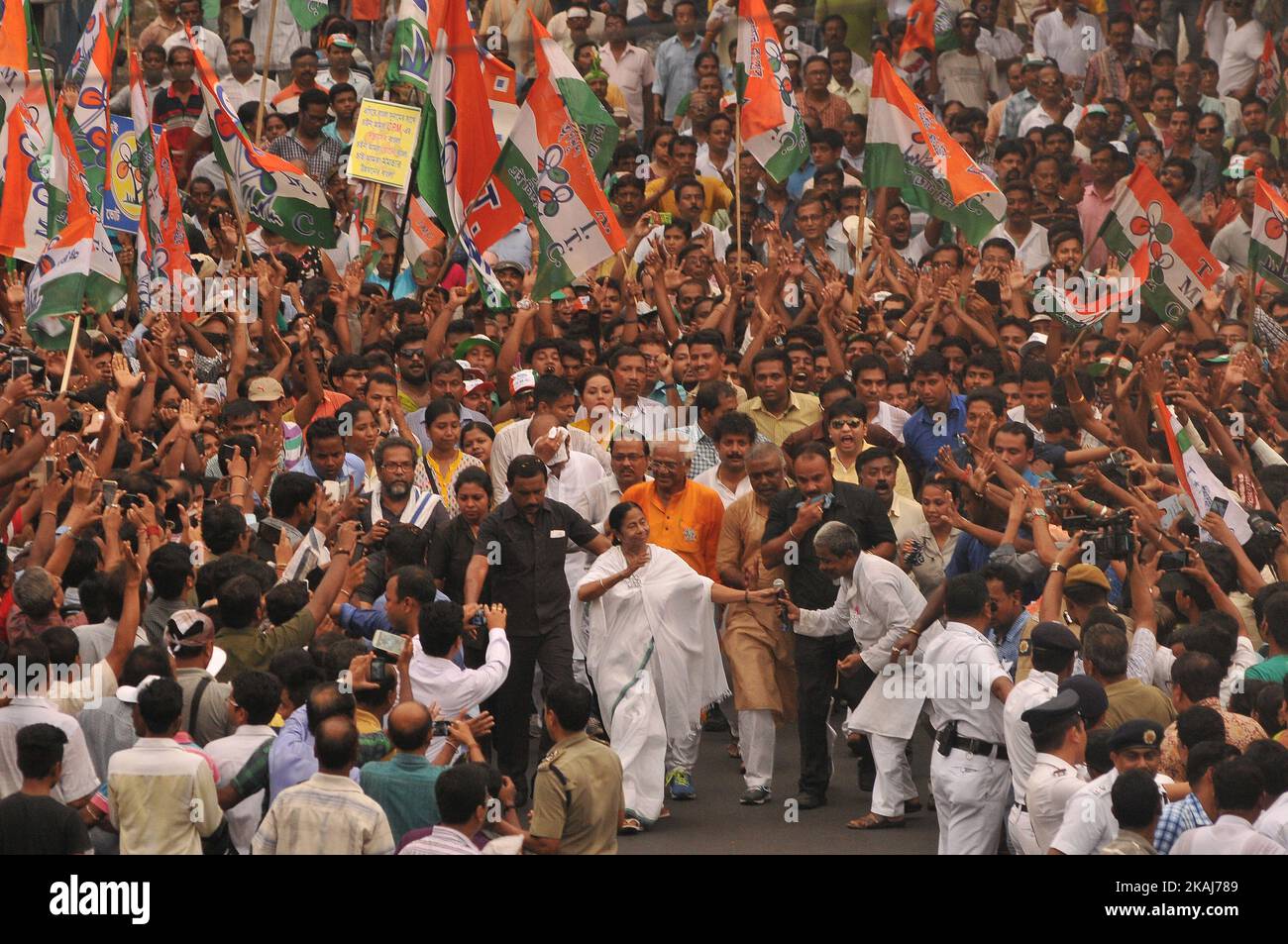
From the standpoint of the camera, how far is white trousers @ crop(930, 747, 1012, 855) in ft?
30.0

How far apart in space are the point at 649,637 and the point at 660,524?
1.01 meters

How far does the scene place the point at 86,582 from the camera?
30.5 ft

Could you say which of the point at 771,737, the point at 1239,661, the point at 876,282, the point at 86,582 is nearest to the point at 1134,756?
the point at 1239,661

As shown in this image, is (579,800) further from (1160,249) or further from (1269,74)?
(1269,74)

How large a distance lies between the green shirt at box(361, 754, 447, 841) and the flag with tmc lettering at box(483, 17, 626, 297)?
675 cm

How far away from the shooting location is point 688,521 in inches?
459

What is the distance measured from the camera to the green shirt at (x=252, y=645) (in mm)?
8883

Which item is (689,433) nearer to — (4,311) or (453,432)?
(453,432)

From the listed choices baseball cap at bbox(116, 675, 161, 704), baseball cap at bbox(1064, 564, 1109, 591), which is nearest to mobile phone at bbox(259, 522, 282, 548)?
baseball cap at bbox(116, 675, 161, 704)

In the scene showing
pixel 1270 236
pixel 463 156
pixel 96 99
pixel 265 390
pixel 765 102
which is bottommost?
pixel 265 390

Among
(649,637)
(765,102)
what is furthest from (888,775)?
(765,102)

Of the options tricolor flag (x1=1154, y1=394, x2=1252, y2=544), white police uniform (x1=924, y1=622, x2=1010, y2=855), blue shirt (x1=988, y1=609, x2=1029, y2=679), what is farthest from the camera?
tricolor flag (x1=1154, y1=394, x2=1252, y2=544)

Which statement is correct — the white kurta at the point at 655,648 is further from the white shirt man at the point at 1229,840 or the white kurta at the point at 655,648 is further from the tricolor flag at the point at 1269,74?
the tricolor flag at the point at 1269,74

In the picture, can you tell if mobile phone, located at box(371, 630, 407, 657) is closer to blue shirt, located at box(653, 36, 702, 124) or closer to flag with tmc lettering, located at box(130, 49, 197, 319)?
flag with tmc lettering, located at box(130, 49, 197, 319)
